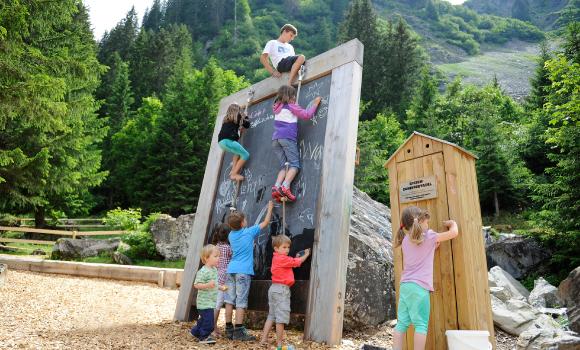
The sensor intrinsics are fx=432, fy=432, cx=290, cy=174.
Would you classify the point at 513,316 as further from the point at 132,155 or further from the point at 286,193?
the point at 132,155

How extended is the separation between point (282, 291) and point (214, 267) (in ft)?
3.36

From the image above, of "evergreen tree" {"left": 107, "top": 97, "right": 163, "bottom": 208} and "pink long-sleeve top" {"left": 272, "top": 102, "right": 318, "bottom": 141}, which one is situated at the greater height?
"evergreen tree" {"left": 107, "top": 97, "right": 163, "bottom": 208}

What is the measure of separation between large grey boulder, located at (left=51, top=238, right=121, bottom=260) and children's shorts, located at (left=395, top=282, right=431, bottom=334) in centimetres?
1206

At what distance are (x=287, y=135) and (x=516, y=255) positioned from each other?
27.1 feet

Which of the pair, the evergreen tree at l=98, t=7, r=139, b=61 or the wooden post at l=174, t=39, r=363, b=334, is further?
the evergreen tree at l=98, t=7, r=139, b=61

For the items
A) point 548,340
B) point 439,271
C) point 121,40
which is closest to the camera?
point 439,271

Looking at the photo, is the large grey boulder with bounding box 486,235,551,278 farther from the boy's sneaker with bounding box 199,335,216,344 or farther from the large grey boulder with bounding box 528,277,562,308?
the boy's sneaker with bounding box 199,335,216,344

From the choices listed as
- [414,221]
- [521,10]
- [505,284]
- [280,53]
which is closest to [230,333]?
[414,221]

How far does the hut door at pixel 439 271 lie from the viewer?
3.44m

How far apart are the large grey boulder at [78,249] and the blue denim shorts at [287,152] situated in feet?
34.9

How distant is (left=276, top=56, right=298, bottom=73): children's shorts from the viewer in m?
5.29

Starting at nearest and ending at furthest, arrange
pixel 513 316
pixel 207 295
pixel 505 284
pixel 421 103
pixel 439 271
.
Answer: pixel 439 271, pixel 207 295, pixel 513 316, pixel 505 284, pixel 421 103

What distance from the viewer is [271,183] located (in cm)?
489

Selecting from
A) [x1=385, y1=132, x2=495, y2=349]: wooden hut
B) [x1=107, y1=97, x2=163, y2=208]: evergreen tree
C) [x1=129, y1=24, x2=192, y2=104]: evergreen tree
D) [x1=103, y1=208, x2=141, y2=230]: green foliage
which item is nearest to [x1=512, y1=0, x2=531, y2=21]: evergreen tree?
[x1=129, y1=24, x2=192, y2=104]: evergreen tree
